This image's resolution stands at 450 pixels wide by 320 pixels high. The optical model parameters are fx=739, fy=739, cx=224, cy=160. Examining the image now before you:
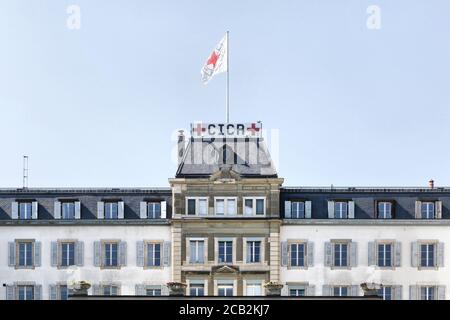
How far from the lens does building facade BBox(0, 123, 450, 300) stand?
57.8 meters

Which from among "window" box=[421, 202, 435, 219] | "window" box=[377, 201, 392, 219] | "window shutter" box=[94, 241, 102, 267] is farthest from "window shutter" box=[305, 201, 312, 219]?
"window shutter" box=[94, 241, 102, 267]

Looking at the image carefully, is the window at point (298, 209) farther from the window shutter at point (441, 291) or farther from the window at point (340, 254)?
the window shutter at point (441, 291)

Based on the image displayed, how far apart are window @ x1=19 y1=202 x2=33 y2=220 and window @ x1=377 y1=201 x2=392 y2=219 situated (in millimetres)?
27799

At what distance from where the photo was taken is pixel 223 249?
5806 centimetres

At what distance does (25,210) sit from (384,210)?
28.6 meters

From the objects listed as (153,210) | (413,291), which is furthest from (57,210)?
(413,291)

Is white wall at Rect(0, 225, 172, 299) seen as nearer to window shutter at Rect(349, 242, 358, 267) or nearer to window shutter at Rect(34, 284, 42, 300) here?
window shutter at Rect(34, 284, 42, 300)

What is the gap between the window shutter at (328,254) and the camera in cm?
5800

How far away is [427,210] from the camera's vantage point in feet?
192

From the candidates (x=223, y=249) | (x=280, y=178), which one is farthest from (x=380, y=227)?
(x=223, y=249)

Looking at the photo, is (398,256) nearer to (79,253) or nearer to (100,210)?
(100,210)

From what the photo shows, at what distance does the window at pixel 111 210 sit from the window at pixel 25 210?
6078 mm
